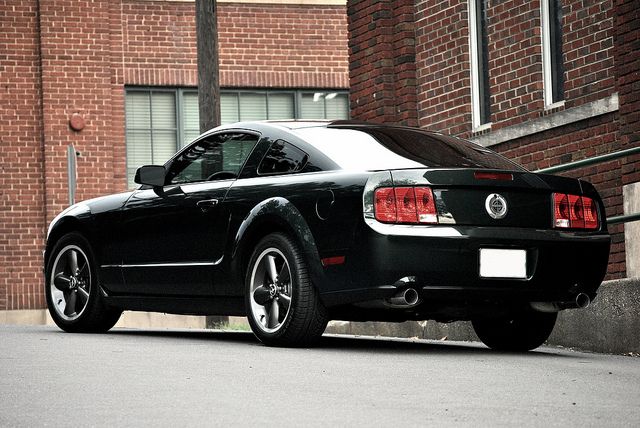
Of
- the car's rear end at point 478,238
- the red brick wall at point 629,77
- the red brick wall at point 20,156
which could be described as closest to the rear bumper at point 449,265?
the car's rear end at point 478,238

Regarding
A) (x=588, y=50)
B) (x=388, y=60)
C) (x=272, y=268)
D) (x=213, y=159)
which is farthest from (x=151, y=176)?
(x=388, y=60)

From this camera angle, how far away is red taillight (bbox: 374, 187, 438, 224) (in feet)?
28.5

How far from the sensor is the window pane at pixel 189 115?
22.9 meters

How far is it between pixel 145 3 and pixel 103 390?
1610 cm

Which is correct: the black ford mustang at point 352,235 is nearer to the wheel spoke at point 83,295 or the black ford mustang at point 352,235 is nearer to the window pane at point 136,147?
the wheel spoke at point 83,295

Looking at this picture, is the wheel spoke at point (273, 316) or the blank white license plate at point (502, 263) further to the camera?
the wheel spoke at point (273, 316)

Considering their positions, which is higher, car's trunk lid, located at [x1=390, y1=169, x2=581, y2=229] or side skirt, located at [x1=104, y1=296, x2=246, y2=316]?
car's trunk lid, located at [x1=390, y1=169, x2=581, y2=229]

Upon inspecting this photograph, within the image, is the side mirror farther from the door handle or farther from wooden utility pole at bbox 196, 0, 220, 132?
wooden utility pole at bbox 196, 0, 220, 132

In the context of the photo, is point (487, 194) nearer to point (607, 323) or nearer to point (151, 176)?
point (607, 323)

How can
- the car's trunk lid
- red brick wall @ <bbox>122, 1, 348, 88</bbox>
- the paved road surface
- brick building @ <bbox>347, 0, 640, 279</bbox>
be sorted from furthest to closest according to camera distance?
red brick wall @ <bbox>122, 1, 348, 88</bbox> → brick building @ <bbox>347, 0, 640, 279</bbox> → the car's trunk lid → the paved road surface

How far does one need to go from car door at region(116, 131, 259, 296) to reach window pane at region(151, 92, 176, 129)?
1209 cm

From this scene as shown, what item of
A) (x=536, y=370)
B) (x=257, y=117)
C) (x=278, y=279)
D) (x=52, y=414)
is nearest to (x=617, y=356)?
(x=536, y=370)

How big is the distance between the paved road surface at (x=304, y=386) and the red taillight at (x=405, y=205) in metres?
0.84

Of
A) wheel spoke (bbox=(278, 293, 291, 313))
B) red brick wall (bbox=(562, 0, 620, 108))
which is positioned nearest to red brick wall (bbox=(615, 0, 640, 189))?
red brick wall (bbox=(562, 0, 620, 108))
